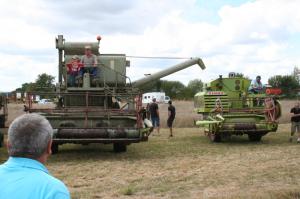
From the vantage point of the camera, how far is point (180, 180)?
9.16m

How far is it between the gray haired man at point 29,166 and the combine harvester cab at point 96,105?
9.25m

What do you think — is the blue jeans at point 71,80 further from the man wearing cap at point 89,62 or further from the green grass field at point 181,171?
the green grass field at point 181,171

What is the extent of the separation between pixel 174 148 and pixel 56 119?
14.0 ft

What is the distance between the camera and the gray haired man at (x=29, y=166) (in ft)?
8.20

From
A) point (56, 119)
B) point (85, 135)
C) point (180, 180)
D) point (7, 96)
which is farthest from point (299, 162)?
point (7, 96)

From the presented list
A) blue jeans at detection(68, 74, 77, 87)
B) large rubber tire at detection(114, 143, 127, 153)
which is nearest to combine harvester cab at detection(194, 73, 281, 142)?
large rubber tire at detection(114, 143, 127, 153)

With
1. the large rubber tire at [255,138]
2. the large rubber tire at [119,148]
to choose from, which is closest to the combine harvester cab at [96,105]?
the large rubber tire at [119,148]

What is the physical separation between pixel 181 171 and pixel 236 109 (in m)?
6.87

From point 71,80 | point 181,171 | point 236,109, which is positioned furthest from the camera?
point 236,109

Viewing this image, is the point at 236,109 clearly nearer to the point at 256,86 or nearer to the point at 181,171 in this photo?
the point at 256,86

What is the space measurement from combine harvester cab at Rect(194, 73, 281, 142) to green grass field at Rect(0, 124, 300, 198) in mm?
695

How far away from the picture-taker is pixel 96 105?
13609mm

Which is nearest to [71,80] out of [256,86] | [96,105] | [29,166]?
[96,105]

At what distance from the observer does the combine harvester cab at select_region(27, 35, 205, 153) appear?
1198 cm
